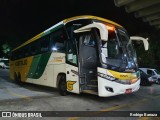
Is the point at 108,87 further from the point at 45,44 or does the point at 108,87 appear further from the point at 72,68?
the point at 45,44

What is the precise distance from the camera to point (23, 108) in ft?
23.3

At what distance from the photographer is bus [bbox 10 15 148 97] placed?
26.2 ft

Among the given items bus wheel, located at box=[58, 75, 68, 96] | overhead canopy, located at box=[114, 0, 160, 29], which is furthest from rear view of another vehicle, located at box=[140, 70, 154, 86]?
overhead canopy, located at box=[114, 0, 160, 29]

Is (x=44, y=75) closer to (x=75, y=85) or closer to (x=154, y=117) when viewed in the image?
(x=75, y=85)

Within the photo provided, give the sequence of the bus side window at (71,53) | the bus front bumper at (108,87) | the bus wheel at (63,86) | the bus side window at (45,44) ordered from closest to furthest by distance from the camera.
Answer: the bus front bumper at (108,87)
the bus side window at (71,53)
the bus wheel at (63,86)
the bus side window at (45,44)

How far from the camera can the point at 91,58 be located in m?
8.95

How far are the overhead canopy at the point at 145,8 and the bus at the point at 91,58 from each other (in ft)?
3.48

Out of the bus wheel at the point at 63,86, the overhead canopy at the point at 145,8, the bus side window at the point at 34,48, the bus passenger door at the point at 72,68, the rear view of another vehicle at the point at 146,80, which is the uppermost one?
the overhead canopy at the point at 145,8

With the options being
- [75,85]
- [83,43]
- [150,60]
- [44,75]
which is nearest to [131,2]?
[83,43]

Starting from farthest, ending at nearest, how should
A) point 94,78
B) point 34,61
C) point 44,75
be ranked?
point 34,61 < point 44,75 < point 94,78

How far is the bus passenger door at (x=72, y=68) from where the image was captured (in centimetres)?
887

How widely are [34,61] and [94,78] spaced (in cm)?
559

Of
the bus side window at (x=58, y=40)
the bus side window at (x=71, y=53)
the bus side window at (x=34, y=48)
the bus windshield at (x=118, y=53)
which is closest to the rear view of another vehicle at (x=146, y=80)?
the bus windshield at (x=118, y=53)

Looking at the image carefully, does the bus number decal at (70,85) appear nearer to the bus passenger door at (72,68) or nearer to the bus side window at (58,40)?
the bus passenger door at (72,68)
